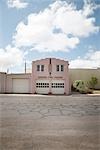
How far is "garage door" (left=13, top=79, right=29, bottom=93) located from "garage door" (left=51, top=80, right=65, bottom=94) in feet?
6.41

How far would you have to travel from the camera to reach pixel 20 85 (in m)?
22.4

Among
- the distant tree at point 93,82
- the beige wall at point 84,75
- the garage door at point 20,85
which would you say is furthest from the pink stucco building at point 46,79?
the distant tree at point 93,82

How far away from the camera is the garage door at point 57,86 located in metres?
21.5

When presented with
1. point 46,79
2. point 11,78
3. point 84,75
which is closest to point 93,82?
point 84,75

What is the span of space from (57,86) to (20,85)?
2.84 m

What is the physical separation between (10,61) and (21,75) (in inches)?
741

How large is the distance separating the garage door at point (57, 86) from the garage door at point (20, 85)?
6.41ft

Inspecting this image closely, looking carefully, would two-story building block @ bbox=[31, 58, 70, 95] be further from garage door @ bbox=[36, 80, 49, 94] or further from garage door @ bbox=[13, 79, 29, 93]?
garage door @ bbox=[13, 79, 29, 93]

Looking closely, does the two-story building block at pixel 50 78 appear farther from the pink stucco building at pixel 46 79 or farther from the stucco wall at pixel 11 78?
the stucco wall at pixel 11 78

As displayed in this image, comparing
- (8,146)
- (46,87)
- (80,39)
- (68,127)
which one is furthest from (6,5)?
(46,87)

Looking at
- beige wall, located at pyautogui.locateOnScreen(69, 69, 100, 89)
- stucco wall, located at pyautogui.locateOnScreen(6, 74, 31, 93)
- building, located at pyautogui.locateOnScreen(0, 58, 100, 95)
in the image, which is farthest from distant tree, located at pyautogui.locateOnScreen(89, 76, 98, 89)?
stucco wall, located at pyautogui.locateOnScreen(6, 74, 31, 93)

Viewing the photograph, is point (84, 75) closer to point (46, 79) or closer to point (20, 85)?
point (46, 79)

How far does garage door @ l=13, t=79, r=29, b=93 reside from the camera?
22109 millimetres

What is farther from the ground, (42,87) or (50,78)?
(50,78)
